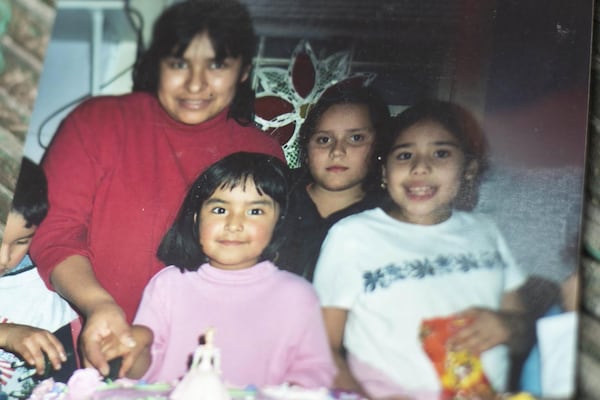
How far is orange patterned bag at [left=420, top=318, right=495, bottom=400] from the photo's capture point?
1.11 metres

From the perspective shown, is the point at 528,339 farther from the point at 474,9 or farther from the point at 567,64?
the point at 474,9

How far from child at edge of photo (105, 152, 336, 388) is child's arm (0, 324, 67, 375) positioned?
0.11 meters

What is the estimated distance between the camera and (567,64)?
49.8 inches

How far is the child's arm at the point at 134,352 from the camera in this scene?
3.79 ft

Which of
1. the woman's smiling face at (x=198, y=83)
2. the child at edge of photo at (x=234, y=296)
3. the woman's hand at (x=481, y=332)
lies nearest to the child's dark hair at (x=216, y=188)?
the child at edge of photo at (x=234, y=296)

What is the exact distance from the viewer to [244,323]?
3.76ft

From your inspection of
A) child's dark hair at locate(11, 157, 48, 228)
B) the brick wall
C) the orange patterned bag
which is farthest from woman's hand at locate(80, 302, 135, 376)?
the orange patterned bag

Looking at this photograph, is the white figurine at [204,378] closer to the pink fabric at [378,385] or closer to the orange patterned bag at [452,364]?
the pink fabric at [378,385]

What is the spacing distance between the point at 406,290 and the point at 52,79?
778 millimetres

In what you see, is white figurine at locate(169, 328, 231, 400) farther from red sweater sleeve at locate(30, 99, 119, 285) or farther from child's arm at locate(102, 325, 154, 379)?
red sweater sleeve at locate(30, 99, 119, 285)

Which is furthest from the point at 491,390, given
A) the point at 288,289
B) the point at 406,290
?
the point at 288,289

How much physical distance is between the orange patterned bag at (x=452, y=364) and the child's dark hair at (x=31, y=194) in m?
0.72

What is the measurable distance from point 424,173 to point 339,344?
1.09 ft

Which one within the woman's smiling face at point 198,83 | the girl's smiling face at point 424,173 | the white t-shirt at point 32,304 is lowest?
the white t-shirt at point 32,304
